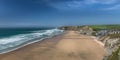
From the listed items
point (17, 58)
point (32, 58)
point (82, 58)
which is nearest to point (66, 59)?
point (82, 58)

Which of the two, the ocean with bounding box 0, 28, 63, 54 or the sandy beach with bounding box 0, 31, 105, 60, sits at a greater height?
the ocean with bounding box 0, 28, 63, 54

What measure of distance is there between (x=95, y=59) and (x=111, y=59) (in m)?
6.40

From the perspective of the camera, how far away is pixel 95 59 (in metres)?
29.0

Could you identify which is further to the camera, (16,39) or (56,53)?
(16,39)

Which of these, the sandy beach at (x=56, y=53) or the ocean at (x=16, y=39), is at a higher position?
the ocean at (x=16, y=39)

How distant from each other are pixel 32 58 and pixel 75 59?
6621mm

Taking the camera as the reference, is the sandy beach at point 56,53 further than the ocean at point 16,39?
No

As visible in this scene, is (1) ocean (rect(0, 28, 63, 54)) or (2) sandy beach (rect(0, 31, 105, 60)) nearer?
(2) sandy beach (rect(0, 31, 105, 60))

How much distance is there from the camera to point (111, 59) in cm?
2277

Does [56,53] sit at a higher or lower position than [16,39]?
lower

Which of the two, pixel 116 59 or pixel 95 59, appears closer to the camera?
pixel 116 59

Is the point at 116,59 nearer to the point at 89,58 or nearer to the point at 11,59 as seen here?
the point at 89,58

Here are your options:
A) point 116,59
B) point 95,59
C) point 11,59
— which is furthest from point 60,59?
point 116,59

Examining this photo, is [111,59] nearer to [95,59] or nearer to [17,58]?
[95,59]
